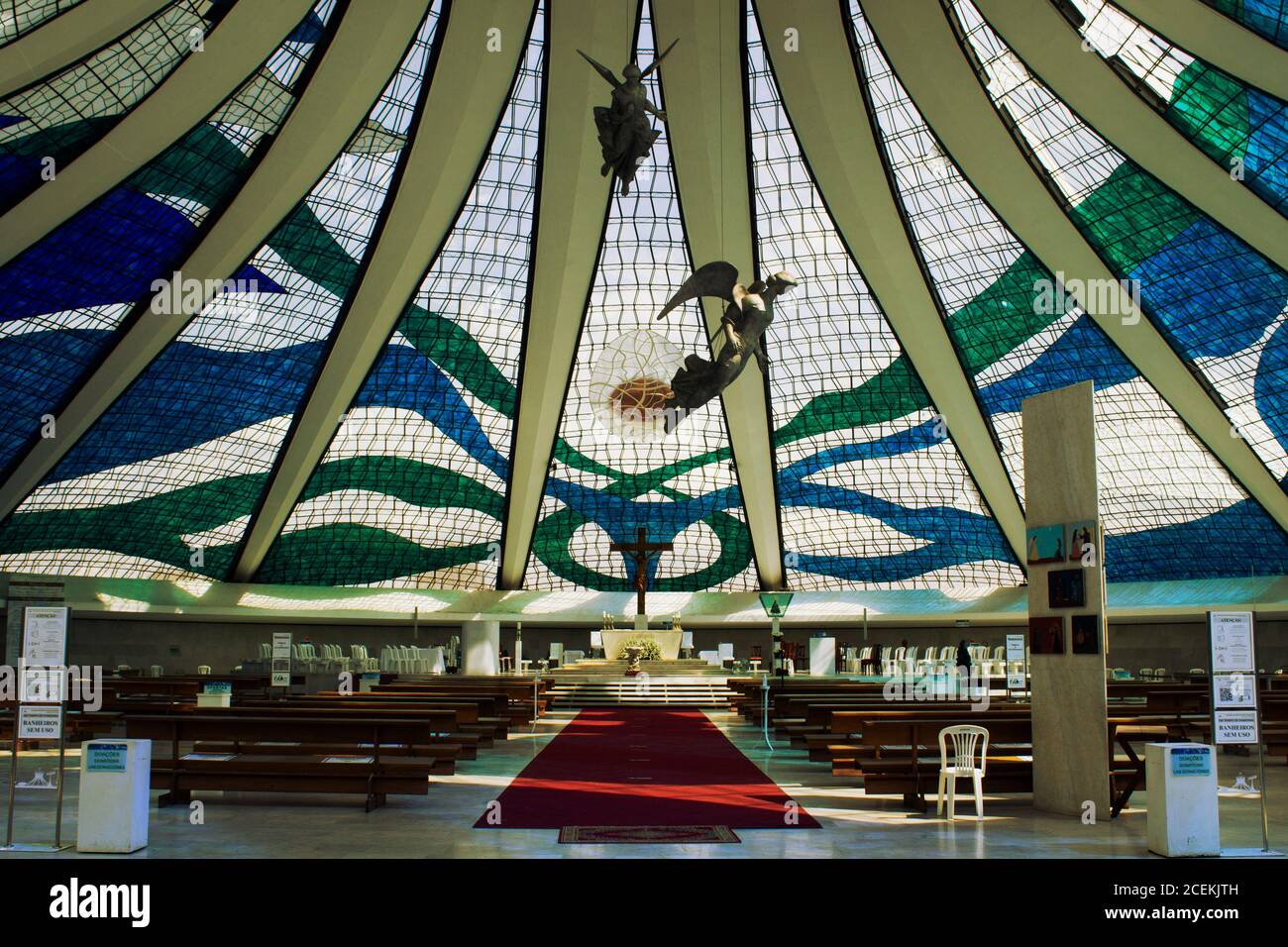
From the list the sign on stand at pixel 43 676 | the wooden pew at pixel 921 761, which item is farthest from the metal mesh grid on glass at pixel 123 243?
the wooden pew at pixel 921 761

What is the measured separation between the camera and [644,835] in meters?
9.48

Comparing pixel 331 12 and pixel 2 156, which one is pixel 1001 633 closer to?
pixel 331 12

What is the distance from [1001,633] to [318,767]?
37.2 meters

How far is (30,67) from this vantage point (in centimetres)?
1916

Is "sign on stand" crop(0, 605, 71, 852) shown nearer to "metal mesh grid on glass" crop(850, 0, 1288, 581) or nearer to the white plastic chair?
the white plastic chair

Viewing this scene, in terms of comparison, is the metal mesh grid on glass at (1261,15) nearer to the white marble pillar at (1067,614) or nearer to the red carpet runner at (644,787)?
the white marble pillar at (1067,614)

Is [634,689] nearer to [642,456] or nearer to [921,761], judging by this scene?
[642,456]

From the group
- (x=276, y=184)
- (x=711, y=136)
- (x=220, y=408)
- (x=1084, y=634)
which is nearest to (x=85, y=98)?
(x=276, y=184)

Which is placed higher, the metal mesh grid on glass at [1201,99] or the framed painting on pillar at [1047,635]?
the metal mesh grid on glass at [1201,99]

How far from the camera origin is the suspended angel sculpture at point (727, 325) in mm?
21828

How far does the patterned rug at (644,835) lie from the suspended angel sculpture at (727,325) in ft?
42.1

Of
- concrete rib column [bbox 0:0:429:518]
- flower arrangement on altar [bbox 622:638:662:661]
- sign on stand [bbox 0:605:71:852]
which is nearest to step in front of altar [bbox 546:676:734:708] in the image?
flower arrangement on altar [bbox 622:638:662:661]

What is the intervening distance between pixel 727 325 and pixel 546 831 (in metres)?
13.9
